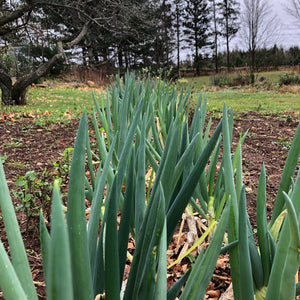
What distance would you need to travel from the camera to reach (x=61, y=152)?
3098 millimetres

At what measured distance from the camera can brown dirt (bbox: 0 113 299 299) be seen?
4.50 ft

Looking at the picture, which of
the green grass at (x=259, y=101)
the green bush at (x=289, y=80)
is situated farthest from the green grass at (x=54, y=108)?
the green bush at (x=289, y=80)

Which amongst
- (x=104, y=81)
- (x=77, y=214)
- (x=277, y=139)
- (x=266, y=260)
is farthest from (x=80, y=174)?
(x=104, y=81)

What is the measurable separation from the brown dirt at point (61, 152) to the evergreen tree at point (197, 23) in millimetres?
28870

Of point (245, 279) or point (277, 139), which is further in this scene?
point (277, 139)

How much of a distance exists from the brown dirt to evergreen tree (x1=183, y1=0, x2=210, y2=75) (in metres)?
28.9

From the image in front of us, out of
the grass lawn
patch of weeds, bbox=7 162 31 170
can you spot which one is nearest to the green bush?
the grass lawn

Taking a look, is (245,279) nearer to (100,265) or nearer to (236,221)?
(236,221)

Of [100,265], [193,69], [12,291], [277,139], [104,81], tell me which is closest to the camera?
[12,291]

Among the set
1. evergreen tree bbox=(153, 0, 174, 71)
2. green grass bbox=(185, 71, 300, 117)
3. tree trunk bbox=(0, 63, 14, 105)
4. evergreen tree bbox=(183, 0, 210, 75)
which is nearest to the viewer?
green grass bbox=(185, 71, 300, 117)

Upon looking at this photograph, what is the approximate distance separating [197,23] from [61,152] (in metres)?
32.5

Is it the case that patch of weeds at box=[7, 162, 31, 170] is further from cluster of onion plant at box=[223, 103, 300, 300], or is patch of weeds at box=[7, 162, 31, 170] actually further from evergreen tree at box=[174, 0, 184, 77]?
evergreen tree at box=[174, 0, 184, 77]

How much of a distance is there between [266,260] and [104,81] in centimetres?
1665

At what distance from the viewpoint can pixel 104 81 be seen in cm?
1666
